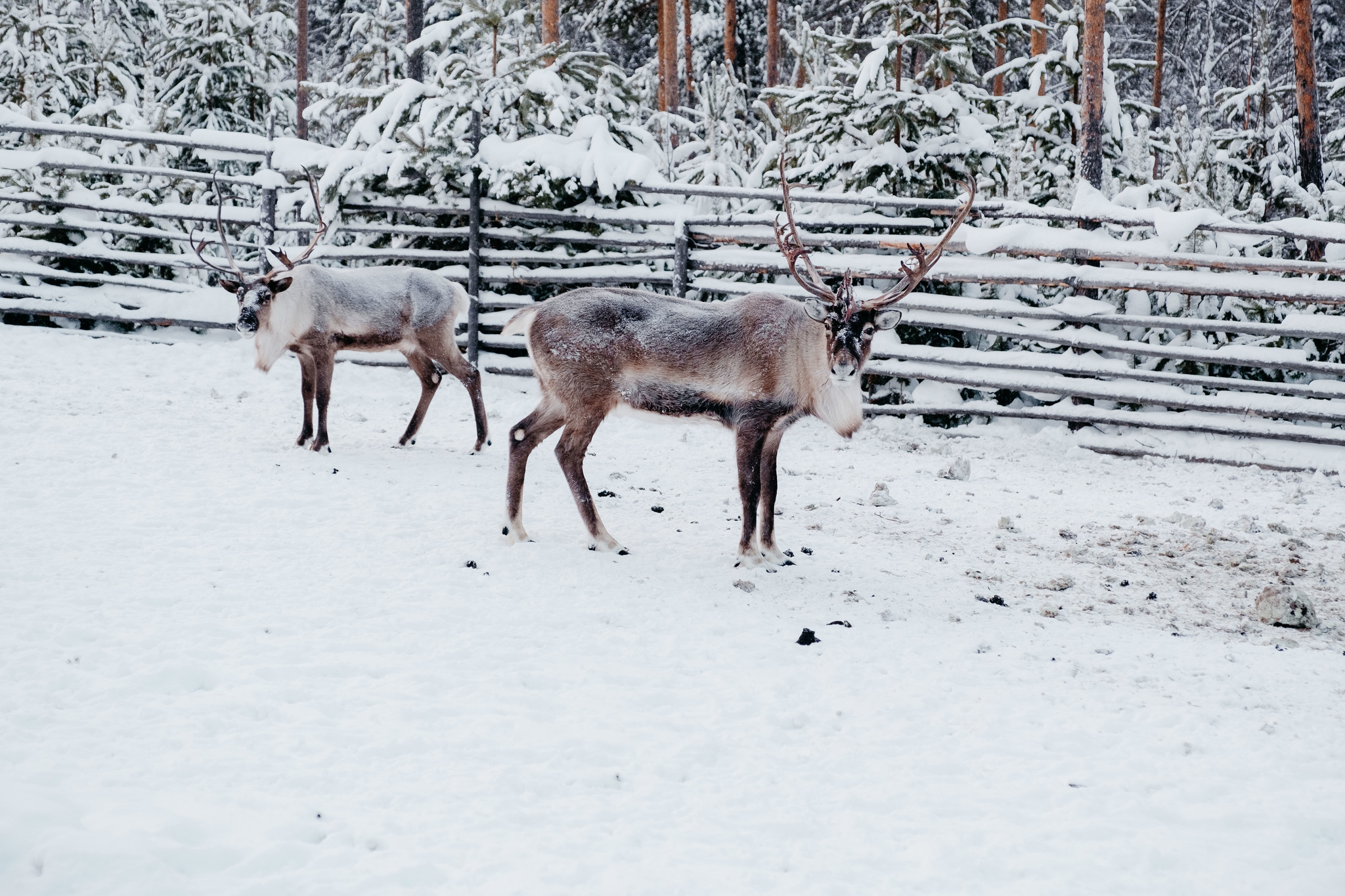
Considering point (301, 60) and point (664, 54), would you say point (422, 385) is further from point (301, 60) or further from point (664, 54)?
point (301, 60)

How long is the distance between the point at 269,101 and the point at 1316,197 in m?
14.5

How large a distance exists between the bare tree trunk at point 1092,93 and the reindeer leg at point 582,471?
583 centimetres

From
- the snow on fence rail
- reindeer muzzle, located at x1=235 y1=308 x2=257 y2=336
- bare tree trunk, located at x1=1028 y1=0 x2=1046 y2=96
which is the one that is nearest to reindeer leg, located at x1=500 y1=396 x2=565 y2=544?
reindeer muzzle, located at x1=235 y1=308 x2=257 y2=336

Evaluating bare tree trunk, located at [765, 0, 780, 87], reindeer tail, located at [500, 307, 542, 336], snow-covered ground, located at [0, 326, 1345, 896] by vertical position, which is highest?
bare tree trunk, located at [765, 0, 780, 87]

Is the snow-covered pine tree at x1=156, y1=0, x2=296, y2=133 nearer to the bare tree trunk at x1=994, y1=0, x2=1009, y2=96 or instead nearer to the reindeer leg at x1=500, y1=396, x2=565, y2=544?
the bare tree trunk at x1=994, y1=0, x2=1009, y2=96

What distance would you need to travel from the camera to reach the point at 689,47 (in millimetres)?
17172

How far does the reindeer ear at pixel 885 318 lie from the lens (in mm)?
Answer: 4586

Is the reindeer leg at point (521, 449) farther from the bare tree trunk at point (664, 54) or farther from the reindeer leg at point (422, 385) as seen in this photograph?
the bare tree trunk at point (664, 54)

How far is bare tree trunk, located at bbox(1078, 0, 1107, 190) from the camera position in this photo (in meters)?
8.38

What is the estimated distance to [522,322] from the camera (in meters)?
4.94

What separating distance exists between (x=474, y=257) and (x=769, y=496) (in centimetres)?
563

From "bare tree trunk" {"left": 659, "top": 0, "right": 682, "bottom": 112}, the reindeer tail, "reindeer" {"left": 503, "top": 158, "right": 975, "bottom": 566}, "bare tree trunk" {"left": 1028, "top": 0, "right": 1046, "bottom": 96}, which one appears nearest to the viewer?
"reindeer" {"left": 503, "top": 158, "right": 975, "bottom": 566}

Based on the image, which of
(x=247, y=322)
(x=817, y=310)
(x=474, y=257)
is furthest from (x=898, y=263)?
(x=247, y=322)

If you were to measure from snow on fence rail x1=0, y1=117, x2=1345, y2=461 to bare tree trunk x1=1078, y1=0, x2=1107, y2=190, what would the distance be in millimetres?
623
